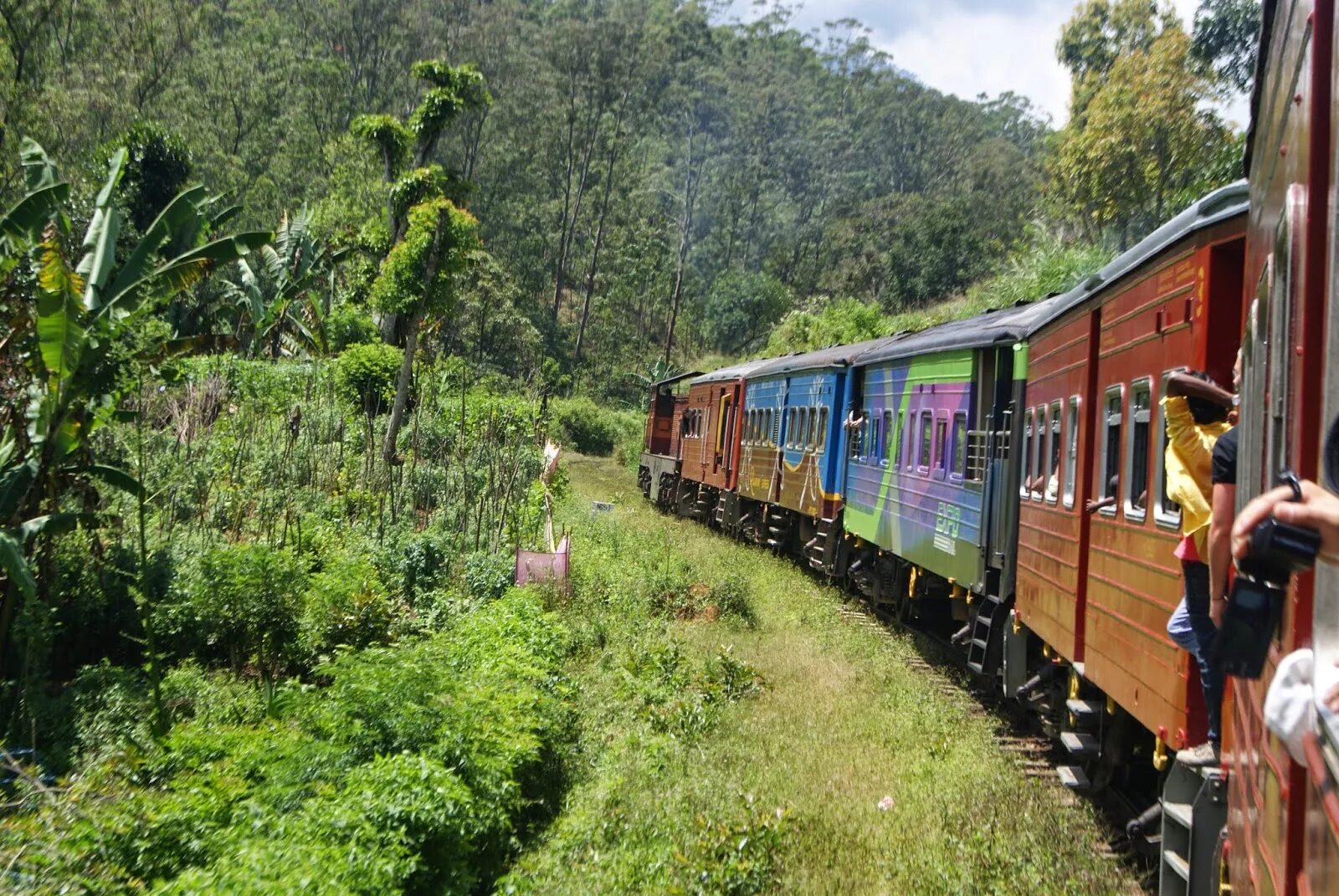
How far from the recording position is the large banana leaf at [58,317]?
9242 millimetres

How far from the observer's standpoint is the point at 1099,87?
27672 millimetres

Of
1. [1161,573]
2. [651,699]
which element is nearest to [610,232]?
[651,699]

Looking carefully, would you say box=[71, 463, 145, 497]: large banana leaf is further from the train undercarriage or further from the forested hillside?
the forested hillside

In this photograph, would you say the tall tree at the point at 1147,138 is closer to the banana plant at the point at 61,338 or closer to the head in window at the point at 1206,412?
the banana plant at the point at 61,338

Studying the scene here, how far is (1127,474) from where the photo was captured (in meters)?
5.62

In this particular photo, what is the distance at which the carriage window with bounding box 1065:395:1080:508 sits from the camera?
6.84 m

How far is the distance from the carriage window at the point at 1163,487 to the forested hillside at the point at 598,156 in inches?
1071

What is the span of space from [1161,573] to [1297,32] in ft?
9.64

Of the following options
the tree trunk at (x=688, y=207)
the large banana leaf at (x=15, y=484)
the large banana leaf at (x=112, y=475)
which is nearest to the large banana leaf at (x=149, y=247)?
the large banana leaf at (x=112, y=475)

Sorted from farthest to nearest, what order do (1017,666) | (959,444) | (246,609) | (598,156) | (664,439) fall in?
(598,156) < (664,439) < (246,609) < (959,444) < (1017,666)

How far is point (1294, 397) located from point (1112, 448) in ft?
13.4

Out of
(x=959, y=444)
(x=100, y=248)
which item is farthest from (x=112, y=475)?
(x=959, y=444)

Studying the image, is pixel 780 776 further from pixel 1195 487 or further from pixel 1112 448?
pixel 1195 487

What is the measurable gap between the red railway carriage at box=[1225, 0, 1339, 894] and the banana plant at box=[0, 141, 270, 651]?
8.62 m
